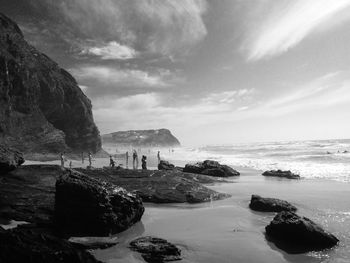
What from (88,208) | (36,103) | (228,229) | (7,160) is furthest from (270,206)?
(36,103)

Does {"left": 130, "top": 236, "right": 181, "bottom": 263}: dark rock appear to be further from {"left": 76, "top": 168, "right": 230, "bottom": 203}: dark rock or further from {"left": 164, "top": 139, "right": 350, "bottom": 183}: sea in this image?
{"left": 164, "top": 139, "right": 350, "bottom": 183}: sea

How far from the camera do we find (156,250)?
24.3 ft

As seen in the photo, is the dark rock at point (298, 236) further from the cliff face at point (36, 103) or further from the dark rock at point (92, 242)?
the cliff face at point (36, 103)

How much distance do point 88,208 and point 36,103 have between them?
50.9 m

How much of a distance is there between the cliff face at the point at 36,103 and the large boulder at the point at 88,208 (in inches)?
1466

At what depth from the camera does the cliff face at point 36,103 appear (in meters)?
46.0

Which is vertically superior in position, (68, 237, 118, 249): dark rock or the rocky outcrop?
the rocky outcrop

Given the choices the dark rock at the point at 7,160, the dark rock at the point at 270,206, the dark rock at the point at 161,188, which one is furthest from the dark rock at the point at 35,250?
the dark rock at the point at 161,188

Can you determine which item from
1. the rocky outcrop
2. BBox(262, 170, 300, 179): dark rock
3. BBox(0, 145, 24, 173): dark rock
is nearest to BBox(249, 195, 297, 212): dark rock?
BBox(0, 145, 24, 173): dark rock

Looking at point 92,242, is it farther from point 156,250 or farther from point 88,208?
point 156,250

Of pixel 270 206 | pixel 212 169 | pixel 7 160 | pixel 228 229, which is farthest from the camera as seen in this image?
pixel 212 169

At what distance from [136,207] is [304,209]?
6867 millimetres

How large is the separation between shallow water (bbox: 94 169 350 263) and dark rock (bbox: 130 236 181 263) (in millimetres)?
202

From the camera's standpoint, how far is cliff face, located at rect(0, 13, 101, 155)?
151 feet
